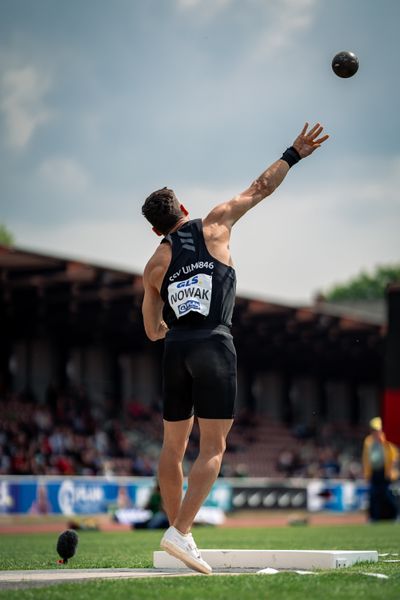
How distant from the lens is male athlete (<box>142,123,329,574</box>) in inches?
253

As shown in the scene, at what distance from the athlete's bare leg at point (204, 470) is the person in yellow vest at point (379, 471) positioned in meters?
14.6

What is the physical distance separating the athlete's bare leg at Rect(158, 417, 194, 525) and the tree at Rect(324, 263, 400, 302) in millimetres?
107571

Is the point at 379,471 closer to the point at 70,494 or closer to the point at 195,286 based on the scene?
the point at 70,494

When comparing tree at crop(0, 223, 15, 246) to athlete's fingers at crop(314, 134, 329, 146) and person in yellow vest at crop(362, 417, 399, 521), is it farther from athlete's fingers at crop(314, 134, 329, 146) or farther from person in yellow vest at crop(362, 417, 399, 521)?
athlete's fingers at crop(314, 134, 329, 146)

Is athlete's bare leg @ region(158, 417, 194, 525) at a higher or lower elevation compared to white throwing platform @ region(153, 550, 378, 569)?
higher

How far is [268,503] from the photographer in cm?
3238

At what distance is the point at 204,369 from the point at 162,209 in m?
1.02

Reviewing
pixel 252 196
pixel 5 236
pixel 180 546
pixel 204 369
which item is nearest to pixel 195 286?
pixel 204 369

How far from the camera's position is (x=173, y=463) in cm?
671

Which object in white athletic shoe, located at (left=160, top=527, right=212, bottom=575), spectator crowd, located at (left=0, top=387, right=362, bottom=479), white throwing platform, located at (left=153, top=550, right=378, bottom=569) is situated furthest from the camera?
spectator crowd, located at (left=0, top=387, right=362, bottom=479)

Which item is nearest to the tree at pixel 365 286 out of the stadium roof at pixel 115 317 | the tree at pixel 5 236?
the tree at pixel 5 236

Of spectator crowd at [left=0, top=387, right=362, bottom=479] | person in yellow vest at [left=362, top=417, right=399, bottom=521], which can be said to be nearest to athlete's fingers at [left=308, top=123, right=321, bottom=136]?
person in yellow vest at [left=362, top=417, right=399, bottom=521]

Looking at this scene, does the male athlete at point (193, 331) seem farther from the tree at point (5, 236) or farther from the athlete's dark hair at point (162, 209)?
the tree at point (5, 236)

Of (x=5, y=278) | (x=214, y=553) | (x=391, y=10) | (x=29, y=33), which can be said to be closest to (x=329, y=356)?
(x=29, y=33)
